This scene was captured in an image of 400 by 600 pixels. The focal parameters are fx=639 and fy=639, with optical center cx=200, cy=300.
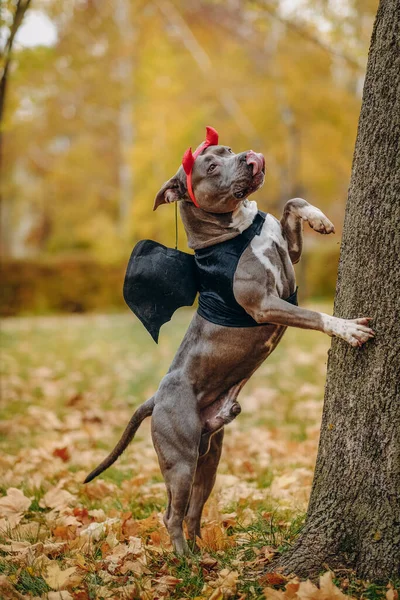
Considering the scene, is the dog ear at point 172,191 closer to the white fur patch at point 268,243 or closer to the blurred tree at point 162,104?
the white fur patch at point 268,243

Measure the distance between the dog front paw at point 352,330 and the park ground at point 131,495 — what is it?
90 centimetres

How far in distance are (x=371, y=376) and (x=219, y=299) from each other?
82cm

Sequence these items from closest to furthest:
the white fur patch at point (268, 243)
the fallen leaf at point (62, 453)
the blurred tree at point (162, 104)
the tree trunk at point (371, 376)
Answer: the tree trunk at point (371, 376) < the white fur patch at point (268, 243) < the fallen leaf at point (62, 453) < the blurred tree at point (162, 104)

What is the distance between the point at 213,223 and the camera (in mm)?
3039

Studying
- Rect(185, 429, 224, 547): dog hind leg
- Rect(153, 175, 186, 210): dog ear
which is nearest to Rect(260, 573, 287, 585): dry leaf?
Rect(185, 429, 224, 547): dog hind leg

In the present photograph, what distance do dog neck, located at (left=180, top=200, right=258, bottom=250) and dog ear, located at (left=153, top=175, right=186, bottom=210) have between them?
83 millimetres

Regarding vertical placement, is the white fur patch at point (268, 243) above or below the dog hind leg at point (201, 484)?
above

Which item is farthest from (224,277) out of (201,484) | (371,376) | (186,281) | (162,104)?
(162,104)

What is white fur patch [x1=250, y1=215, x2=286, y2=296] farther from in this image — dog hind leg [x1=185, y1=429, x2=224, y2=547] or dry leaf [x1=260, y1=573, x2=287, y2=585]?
dry leaf [x1=260, y1=573, x2=287, y2=585]

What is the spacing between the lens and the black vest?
117 inches

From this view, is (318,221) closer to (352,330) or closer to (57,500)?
(352,330)

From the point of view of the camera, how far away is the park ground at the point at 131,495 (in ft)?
8.93

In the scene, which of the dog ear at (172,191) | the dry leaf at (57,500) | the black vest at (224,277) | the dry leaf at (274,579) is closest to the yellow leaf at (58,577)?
the dry leaf at (274,579)

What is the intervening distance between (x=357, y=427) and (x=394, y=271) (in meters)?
0.65
